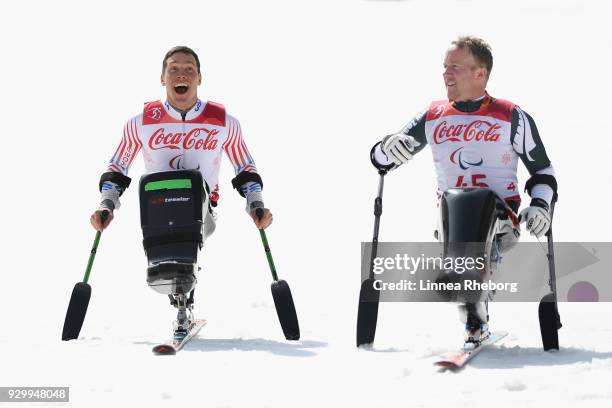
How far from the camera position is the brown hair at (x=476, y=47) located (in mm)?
7763

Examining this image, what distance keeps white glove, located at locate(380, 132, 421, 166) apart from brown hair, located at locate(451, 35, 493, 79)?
670mm

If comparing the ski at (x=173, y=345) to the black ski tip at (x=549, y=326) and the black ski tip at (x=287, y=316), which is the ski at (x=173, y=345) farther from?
the black ski tip at (x=549, y=326)

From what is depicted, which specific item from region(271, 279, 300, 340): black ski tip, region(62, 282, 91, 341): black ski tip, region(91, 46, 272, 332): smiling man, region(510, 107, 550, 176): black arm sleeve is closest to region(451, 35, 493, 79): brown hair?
region(510, 107, 550, 176): black arm sleeve

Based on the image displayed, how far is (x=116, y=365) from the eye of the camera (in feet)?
23.1

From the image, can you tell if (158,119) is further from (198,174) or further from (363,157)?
(363,157)

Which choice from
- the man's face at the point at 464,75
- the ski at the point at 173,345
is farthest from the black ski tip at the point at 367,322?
the man's face at the point at 464,75

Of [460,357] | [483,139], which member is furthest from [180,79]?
[460,357]

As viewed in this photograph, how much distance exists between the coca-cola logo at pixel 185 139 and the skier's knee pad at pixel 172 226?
327mm

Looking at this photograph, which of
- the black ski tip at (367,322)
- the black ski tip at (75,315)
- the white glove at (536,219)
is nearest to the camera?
the white glove at (536,219)

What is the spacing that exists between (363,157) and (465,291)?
34.4ft

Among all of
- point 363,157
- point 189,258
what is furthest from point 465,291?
point 363,157

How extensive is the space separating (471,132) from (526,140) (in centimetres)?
35

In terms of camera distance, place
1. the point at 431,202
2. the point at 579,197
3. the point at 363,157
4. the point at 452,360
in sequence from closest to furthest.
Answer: the point at 452,360
the point at 579,197
the point at 431,202
the point at 363,157

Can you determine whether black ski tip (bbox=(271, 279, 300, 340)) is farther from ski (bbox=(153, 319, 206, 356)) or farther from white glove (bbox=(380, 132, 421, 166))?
white glove (bbox=(380, 132, 421, 166))
